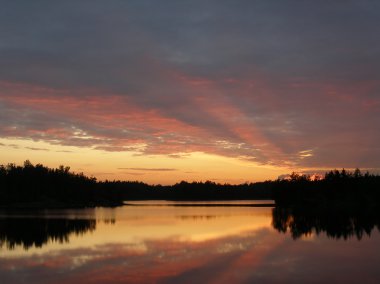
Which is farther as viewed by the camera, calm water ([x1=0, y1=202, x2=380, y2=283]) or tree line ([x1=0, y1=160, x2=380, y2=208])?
tree line ([x1=0, y1=160, x2=380, y2=208])

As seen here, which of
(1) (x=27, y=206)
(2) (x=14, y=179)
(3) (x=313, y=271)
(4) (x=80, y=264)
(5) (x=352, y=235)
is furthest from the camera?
(2) (x=14, y=179)

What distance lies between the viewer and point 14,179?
144 metres

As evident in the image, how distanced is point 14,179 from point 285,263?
130786mm

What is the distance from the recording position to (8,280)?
2102 centimetres

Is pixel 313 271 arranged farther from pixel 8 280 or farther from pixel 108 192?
pixel 108 192

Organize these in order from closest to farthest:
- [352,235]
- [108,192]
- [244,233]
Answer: [352,235] → [244,233] → [108,192]

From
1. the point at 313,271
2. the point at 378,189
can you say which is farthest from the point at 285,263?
the point at 378,189

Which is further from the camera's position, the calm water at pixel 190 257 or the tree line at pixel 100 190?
the tree line at pixel 100 190

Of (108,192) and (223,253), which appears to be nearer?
(223,253)

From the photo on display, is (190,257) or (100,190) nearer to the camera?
(190,257)

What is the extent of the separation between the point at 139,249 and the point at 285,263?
10.2m

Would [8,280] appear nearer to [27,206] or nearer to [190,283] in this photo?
[190,283]

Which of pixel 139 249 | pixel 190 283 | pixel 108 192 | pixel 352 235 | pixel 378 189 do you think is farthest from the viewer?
→ pixel 108 192

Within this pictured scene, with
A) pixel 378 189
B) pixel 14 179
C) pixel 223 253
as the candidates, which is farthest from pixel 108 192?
pixel 223 253
